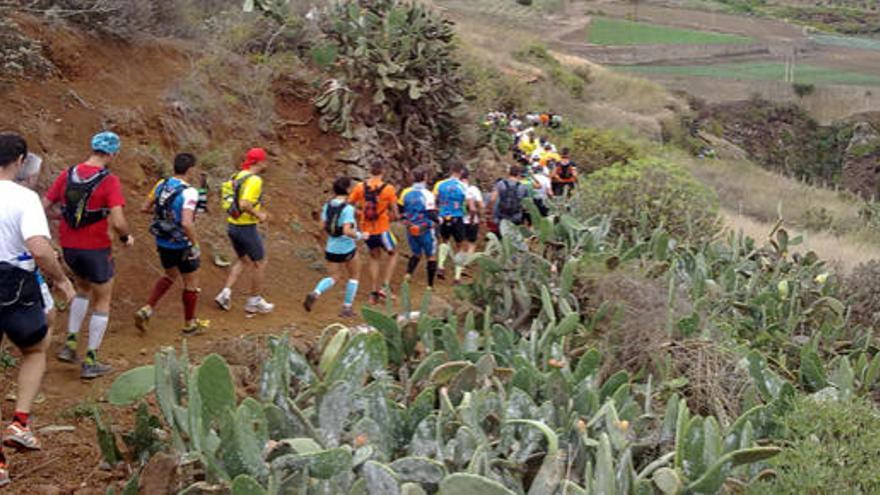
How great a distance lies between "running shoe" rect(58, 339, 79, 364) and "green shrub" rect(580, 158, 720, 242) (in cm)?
662

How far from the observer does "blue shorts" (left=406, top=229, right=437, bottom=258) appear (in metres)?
10.2

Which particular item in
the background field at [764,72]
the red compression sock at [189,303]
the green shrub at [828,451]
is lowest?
the background field at [764,72]

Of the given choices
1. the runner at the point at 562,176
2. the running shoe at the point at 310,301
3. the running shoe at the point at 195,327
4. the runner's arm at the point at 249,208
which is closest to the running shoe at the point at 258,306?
the running shoe at the point at 310,301

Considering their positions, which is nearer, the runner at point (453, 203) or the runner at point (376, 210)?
the runner at point (376, 210)

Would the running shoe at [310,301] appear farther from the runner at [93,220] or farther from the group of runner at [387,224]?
the runner at [93,220]

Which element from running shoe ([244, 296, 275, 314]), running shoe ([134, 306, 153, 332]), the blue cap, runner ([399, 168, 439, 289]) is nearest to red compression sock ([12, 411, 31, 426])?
the blue cap

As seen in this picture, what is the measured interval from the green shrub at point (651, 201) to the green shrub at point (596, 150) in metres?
8.09

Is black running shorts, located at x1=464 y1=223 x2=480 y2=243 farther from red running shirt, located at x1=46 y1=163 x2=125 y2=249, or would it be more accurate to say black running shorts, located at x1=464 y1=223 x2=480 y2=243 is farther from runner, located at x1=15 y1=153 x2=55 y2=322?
runner, located at x1=15 y1=153 x2=55 y2=322

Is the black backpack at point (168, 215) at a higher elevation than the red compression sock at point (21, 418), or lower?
higher

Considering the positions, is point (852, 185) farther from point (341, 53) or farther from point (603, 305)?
point (603, 305)

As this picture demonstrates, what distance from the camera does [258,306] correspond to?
8891mm

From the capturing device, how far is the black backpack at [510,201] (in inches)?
436

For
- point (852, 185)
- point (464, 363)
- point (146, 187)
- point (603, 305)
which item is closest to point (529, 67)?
point (852, 185)

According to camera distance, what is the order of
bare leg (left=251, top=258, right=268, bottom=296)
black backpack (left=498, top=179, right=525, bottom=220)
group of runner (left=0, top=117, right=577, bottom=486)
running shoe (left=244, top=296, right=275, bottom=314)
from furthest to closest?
black backpack (left=498, top=179, right=525, bottom=220)
running shoe (left=244, top=296, right=275, bottom=314)
bare leg (left=251, top=258, right=268, bottom=296)
group of runner (left=0, top=117, right=577, bottom=486)
